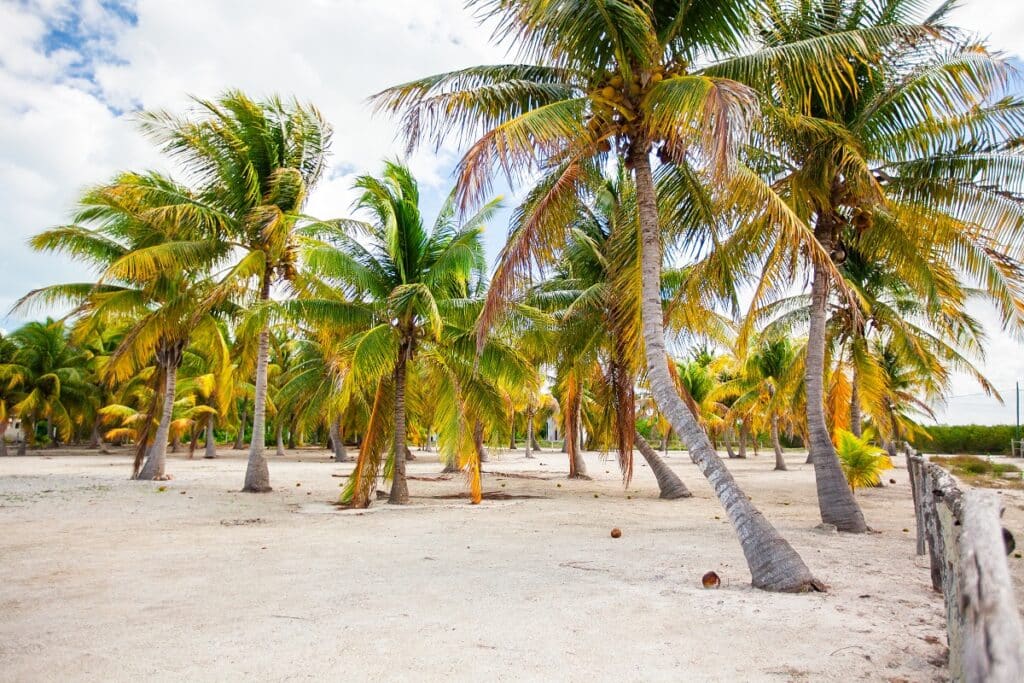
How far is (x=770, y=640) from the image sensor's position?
4559 mm

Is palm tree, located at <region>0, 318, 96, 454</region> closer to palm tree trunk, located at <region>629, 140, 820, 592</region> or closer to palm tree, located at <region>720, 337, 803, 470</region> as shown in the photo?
palm tree, located at <region>720, 337, 803, 470</region>

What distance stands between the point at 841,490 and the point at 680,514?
3.13m

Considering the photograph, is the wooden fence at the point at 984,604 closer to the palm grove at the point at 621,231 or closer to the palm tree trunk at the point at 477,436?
the palm grove at the point at 621,231

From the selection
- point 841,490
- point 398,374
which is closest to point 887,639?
point 841,490

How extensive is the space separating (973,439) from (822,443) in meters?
44.7

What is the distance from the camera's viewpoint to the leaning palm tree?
6426 millimetres

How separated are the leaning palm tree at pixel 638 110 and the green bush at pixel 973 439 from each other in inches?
1747

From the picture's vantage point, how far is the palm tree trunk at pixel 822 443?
9680 millimetres

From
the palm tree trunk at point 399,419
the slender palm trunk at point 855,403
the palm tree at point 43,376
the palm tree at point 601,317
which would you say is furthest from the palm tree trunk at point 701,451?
the palm tree at point 43,376

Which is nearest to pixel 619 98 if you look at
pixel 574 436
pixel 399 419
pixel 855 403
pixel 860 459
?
pixel 399 419

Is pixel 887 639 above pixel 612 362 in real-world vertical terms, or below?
below

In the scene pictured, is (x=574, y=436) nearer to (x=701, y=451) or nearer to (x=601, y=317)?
(x=601, y=317)

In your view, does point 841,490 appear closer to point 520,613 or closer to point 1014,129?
point 1014,129

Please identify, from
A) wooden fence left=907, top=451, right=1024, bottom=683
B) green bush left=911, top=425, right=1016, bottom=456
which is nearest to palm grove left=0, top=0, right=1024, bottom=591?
wooden fence left=907, top=451, right=1024, bottom=683
